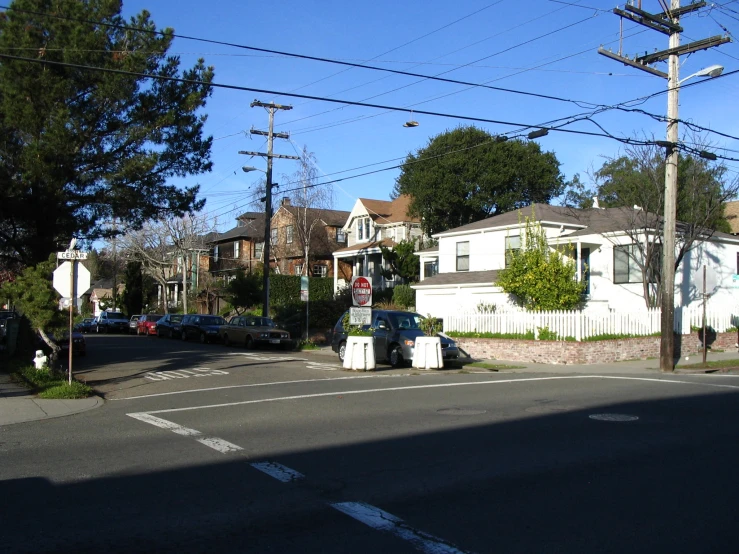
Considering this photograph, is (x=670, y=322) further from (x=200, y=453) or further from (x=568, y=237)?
(x=200, y=453)

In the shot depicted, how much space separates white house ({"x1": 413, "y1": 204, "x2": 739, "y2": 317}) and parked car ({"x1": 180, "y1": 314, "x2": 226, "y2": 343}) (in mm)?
10769

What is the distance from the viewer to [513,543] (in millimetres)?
5547

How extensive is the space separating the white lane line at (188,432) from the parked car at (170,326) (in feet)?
93.5

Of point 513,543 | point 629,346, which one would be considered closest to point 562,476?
point 513,543

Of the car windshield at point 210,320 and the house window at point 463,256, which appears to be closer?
the house window at point 463,256

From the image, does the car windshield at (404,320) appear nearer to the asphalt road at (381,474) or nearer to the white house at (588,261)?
the white house at (588,261)

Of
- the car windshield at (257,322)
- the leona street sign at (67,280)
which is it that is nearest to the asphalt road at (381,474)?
the leona street sign at (67,280)

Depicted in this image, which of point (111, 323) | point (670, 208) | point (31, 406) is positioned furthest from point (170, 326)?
point (670, 208)

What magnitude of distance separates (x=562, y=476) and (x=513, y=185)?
4487cm

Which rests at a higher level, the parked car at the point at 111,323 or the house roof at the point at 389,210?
the house roof at the point at 389,210

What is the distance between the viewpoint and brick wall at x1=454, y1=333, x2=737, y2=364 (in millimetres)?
23156

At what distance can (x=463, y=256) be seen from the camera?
36.7m

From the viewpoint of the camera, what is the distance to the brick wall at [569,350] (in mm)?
23156

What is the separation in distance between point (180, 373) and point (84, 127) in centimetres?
887
